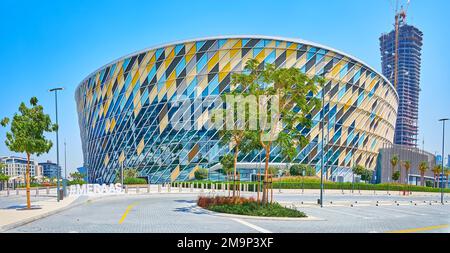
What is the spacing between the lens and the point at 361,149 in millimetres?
60375

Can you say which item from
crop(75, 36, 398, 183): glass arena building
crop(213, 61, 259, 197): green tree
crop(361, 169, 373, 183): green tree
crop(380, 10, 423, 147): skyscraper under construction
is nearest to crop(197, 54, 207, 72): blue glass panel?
crop(75, 36, 398, 183): glass arena building

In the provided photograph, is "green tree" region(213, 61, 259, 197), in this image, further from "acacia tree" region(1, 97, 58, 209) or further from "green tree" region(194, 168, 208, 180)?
"green tree" region(194, 168, 208, 180)

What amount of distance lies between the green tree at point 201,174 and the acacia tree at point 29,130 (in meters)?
31.2

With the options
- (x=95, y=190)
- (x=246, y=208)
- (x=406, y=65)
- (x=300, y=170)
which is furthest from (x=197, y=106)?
(x=406, y=65)

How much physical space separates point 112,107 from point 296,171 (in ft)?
120

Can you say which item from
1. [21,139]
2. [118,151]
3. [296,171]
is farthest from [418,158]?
[21,139]

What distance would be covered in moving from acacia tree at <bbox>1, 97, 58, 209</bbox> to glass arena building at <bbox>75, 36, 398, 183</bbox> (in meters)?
33.0

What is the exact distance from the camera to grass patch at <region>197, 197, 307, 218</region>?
1383 centimetres

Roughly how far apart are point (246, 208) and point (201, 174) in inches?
1294

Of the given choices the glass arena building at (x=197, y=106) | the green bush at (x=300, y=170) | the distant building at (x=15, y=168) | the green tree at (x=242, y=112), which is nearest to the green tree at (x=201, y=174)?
the glass arena building at (x=197, y=106)

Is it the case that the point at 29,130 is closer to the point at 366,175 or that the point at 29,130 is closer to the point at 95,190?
the point at 95,190
